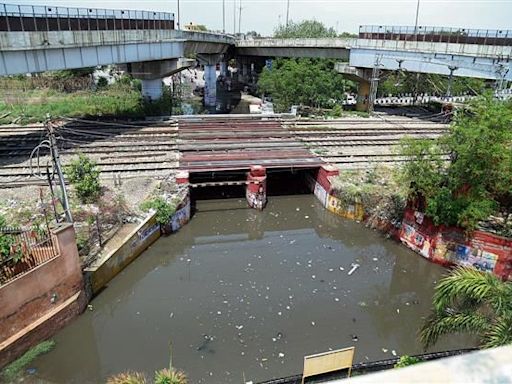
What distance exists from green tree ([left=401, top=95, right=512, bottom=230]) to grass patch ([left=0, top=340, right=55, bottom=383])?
44.1ft

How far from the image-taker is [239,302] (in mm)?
13875

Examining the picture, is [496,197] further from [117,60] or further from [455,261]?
[117,60]

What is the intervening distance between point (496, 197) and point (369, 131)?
15.9m

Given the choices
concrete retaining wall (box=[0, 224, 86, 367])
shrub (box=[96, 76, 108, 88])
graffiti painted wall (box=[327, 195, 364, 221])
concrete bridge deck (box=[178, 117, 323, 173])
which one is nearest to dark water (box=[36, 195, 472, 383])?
graffiti painted wall (box=[327, 195, 364, 221])

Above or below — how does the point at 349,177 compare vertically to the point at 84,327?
above

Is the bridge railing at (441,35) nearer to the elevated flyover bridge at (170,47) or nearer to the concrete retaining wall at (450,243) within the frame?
the elevated flyover bridge at (170,47)

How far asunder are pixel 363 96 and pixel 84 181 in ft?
97.3

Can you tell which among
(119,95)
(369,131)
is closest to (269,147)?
(369,131)

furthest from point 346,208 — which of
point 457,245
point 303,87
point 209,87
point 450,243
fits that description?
point 209,87

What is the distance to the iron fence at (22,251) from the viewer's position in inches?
431

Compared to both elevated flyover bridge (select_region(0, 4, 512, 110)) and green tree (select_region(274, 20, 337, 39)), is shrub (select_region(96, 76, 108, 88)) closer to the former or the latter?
elevated flyover bridge (select_region(0, 4, 512, 110))

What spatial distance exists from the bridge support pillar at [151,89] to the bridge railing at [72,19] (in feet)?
15.4

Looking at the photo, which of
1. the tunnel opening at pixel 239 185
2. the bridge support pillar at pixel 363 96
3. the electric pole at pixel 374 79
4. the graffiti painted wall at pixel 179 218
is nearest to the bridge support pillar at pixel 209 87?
the bridge support pillar at pixel 363 96

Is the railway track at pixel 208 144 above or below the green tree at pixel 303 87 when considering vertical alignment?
below
